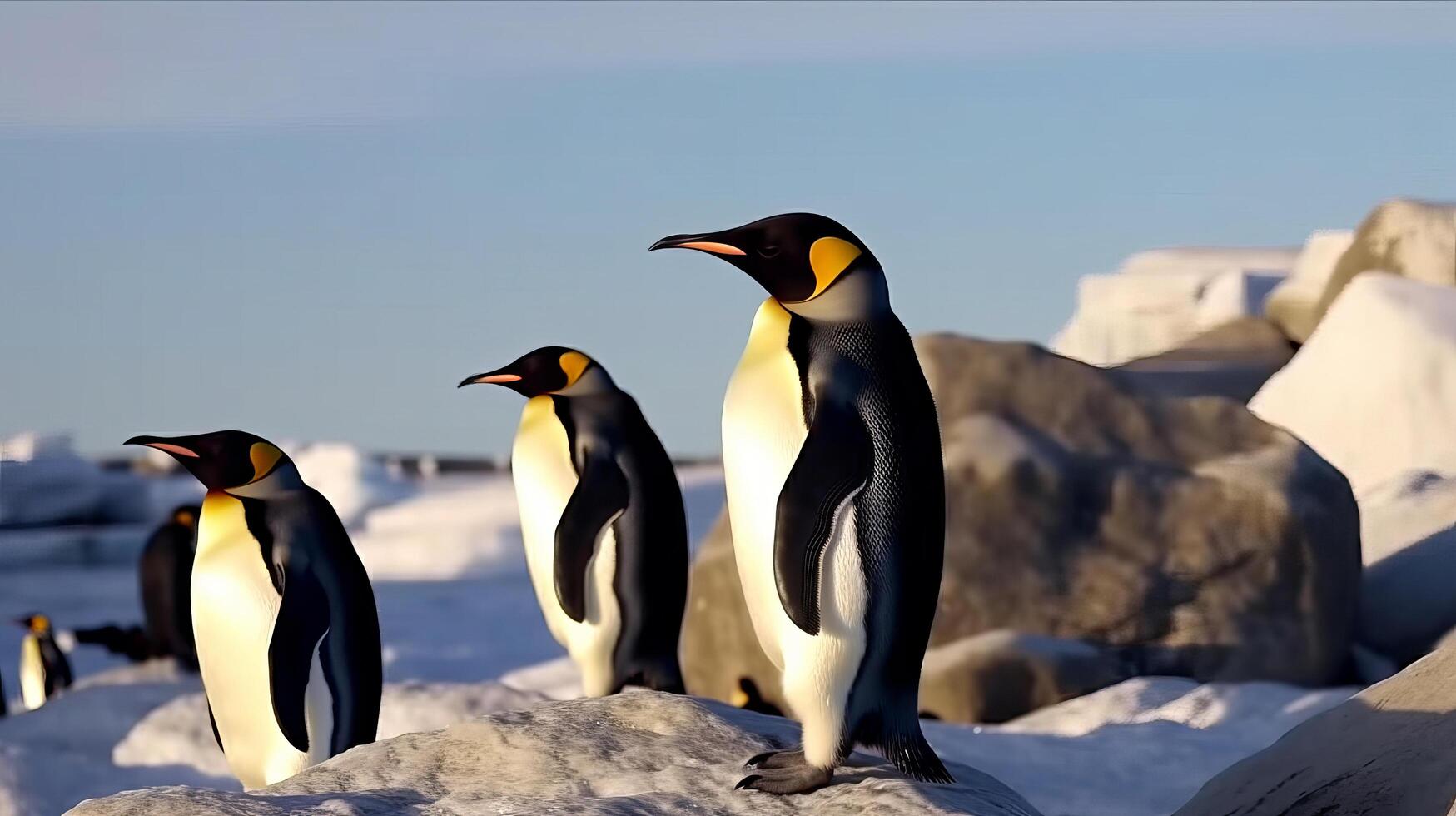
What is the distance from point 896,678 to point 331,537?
1.99 m

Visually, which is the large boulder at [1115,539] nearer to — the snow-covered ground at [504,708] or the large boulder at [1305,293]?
the snow-covered ground at [504,708]

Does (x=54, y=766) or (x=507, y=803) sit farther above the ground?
(x=507, y=803)

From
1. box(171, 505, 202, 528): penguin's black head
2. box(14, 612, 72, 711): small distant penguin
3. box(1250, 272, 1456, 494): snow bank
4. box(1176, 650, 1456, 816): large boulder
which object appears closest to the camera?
box(1176, 650, 1456, 816): large boulder

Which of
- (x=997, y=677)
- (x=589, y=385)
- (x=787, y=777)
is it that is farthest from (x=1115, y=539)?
(x=787, y=777)

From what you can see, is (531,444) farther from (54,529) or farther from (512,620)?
(54,529)

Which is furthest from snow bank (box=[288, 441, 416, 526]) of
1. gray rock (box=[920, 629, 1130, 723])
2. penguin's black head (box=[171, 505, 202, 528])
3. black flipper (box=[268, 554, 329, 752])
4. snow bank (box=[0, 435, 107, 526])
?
black flipper (box=[268, 554, 329, 752])

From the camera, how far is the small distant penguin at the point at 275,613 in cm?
463

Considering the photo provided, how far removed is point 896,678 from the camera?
3291 millimetres

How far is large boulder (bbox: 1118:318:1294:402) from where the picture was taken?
51.8 feet

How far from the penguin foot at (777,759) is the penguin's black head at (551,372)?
2.44 metres

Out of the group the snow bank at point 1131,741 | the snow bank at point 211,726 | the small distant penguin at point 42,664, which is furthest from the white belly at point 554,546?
the small distant penguin at point 42,664

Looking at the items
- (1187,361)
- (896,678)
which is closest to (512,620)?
(1187,361)

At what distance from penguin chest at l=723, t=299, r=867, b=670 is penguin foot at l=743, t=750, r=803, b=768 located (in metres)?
0.16

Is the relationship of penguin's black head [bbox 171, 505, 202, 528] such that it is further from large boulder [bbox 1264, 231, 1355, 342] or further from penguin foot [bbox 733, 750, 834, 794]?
large boulder [bbox 1264, 231, 1355, 342]
